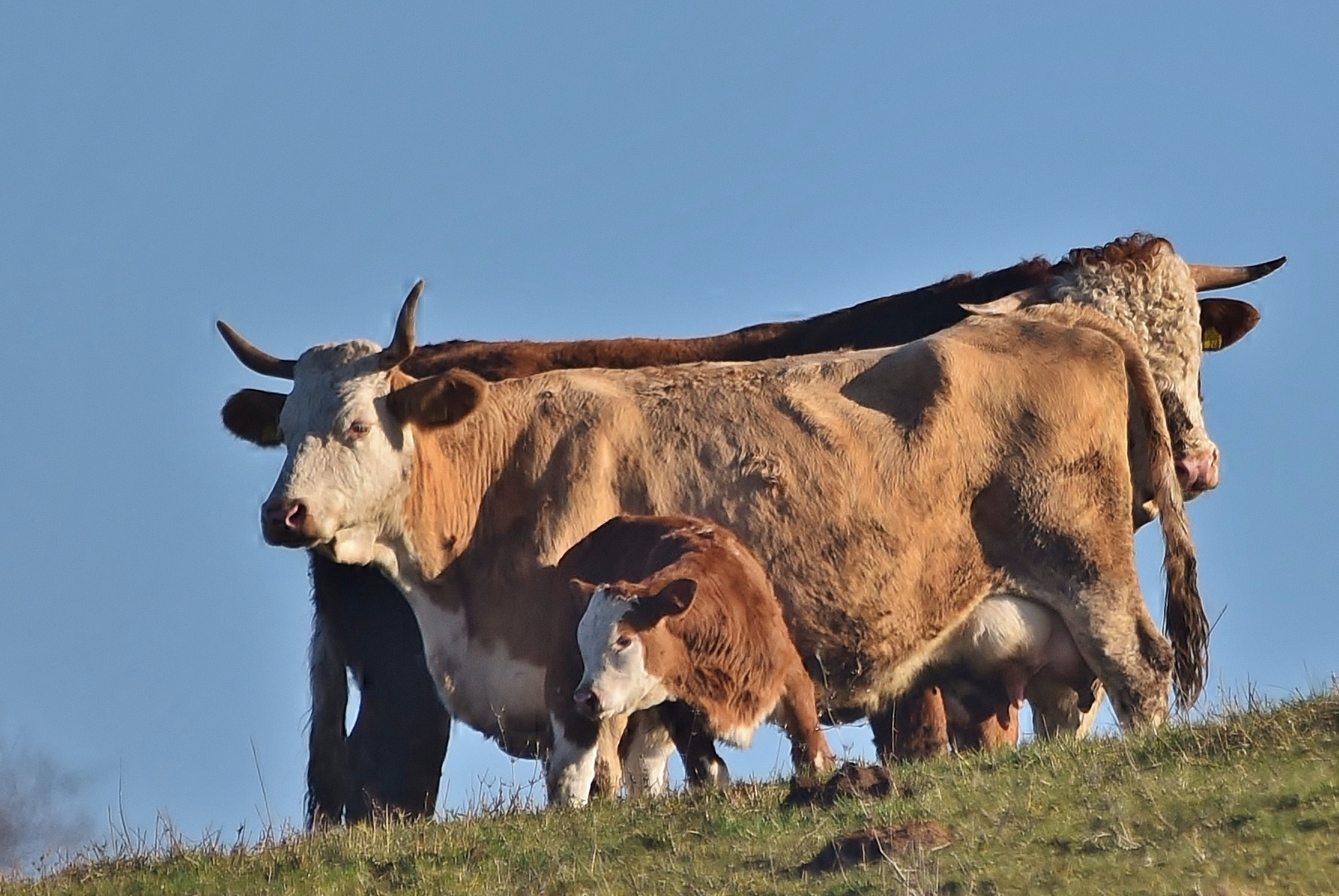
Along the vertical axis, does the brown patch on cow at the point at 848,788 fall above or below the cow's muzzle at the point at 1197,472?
below

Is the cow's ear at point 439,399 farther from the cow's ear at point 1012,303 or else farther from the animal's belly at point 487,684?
the cow's ear at point 1012,303

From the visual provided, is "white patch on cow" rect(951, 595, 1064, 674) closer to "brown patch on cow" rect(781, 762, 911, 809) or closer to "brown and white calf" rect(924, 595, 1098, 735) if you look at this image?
"brown and white calf" rect(924, 595, 1098, 735)

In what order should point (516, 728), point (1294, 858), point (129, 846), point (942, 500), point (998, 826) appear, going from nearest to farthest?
point (1294, 858) < point (998, 826) < point (129, 846) < point (516, 728) < point (942, 500)

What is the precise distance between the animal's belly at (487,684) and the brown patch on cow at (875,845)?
4.29 metres

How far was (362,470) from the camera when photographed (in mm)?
13180

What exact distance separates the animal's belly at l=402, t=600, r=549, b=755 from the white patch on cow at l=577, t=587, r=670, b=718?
171 cm

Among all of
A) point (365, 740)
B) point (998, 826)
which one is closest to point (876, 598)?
point (365, 740)

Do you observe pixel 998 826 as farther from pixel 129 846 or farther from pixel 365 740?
pixel 365 740

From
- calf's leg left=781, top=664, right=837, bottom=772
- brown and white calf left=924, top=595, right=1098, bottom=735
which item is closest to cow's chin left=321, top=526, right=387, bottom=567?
calf's leg left=781, top=664, right=837, bottom=772

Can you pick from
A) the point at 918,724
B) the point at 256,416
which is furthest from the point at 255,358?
the point at 918,724

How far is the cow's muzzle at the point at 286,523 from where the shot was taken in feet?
41.8

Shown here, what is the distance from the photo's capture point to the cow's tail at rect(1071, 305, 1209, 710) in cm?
1441

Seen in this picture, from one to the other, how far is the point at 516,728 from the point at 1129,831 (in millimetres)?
5083

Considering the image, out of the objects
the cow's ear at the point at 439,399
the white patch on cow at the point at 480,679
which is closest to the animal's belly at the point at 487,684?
the white patch on cow at the point at 480,679
